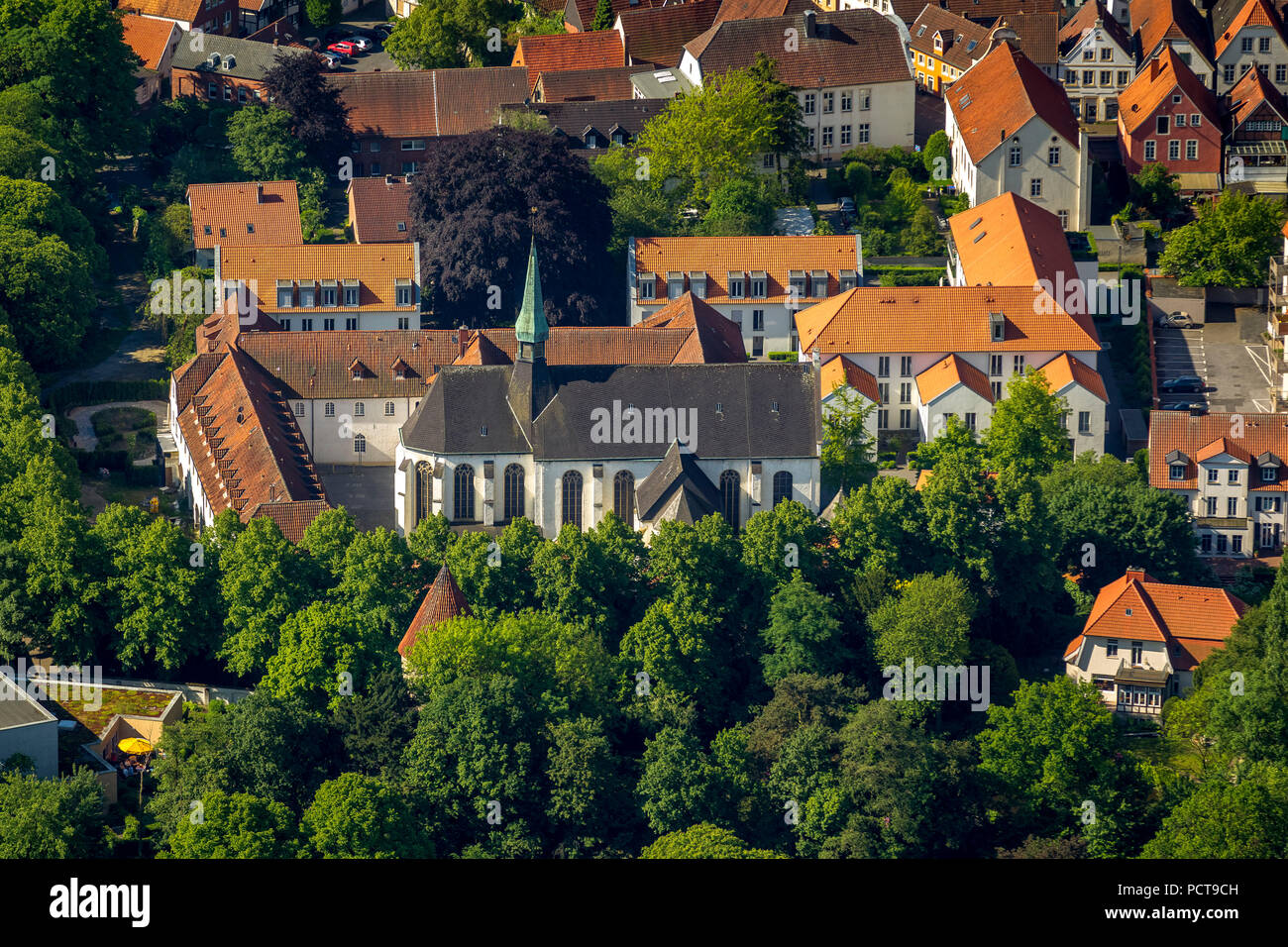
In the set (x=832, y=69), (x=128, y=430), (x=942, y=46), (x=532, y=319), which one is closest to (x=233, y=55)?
(x=832, y=69)

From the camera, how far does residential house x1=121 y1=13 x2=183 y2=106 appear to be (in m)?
174

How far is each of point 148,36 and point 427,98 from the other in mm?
21642

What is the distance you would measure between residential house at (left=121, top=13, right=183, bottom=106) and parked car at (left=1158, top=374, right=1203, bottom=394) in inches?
2444

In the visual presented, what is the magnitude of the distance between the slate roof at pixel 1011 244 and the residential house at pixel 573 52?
2703 centimetres

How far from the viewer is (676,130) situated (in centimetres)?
15438

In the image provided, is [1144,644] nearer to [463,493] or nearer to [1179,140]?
[463,493]

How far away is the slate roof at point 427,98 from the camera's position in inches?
6452

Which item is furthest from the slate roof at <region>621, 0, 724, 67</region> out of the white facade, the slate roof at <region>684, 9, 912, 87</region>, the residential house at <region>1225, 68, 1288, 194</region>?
the residential house at <region>1225, 68, 1288, 194</region>

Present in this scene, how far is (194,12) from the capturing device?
179750 mm

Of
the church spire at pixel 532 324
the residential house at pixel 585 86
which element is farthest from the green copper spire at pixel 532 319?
the residential house at pixel 585 86

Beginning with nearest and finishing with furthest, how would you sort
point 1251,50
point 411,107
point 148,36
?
point 411,107 → point 1251,50 → point 148,36

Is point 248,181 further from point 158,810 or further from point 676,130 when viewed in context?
point 158,810

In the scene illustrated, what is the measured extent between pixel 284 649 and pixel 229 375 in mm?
25047

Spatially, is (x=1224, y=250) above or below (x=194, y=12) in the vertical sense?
below
